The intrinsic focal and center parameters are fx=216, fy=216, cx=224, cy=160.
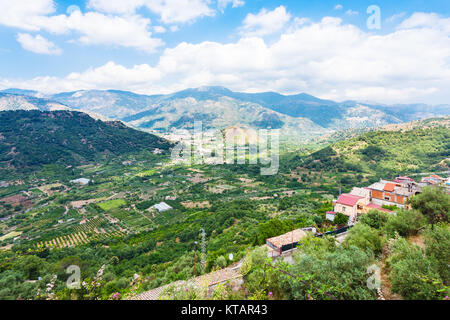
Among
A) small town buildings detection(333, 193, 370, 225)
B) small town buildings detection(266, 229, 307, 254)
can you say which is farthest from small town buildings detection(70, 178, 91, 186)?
small town buildings detection(333, 193, 370, 225)

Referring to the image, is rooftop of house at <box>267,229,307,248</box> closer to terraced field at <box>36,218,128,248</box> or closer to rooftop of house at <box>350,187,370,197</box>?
rooftop of house at <box>350,187,370,197</box>

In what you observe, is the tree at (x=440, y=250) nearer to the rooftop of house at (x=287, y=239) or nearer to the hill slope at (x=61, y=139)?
the rooftop of house at (x=287, y=239)

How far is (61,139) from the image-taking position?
3543 inches

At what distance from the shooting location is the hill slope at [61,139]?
2911 inches

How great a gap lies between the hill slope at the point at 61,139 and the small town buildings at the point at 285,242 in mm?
84345

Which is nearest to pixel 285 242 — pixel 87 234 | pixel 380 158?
pixel 87 234

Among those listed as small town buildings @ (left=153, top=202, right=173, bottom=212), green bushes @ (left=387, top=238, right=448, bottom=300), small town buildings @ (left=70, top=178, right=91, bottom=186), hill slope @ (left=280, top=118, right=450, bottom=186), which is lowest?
small town buildings @ (left=153, top=202, right=173, bottom=212)

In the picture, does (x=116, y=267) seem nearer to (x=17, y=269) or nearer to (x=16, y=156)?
(x=17, y=269)

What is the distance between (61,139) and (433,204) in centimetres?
→ 11196

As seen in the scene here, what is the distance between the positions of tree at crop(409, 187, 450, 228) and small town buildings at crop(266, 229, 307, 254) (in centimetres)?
663

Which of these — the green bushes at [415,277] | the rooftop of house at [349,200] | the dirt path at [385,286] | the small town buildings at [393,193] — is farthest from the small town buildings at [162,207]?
the green bushes at [415,277]

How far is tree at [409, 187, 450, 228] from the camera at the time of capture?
11531mm

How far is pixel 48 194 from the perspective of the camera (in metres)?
54.8
